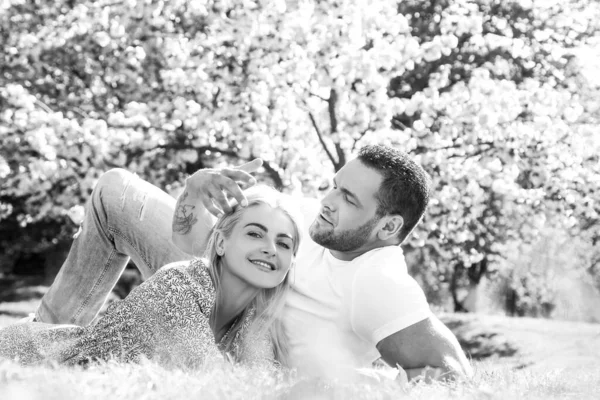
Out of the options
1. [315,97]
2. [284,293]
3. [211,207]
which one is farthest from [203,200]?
[315,97]

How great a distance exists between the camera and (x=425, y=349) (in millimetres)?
2910

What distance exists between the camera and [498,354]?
1108 cm

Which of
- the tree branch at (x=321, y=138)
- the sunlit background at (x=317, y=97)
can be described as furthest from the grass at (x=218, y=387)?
the tree branch at (x=321, y=138)

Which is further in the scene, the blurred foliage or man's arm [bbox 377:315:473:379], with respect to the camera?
the blurred foliage

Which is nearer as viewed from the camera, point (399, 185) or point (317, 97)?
point (399, 185)

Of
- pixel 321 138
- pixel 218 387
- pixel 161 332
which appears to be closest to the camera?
pixel 218 387

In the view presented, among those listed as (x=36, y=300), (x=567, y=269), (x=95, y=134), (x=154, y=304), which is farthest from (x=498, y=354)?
(x=567, y=269)

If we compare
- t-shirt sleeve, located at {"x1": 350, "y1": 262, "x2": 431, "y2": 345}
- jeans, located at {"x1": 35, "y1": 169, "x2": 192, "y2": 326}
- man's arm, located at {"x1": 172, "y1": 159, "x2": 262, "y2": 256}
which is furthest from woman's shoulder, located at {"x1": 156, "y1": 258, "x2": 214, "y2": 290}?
jeans, located at {"x1": 35, "y1": 169, "x2": 192, "y2": 326}

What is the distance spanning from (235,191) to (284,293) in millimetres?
502

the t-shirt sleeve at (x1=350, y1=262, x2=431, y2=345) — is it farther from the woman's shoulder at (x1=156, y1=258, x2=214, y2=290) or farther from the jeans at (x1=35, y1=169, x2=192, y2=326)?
the jeans at (x1=35, y1=169, x2=192, y2=326)

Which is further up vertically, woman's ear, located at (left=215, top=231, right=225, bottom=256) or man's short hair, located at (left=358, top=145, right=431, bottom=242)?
man's short hair, located at (left=358, top=145, right=431, bottom=242)

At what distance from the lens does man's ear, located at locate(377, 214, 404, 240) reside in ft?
11.5

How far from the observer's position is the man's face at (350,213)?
136 inches

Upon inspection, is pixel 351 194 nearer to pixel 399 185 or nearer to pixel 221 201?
pixel 399 185
